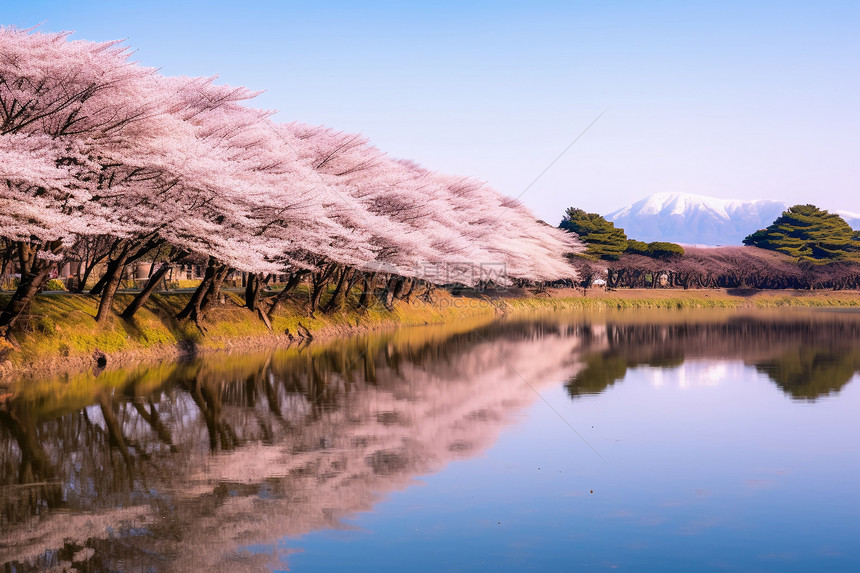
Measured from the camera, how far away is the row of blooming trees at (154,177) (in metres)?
20.8

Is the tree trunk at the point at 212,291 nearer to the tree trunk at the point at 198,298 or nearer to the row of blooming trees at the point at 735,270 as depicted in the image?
the tree trunk at the point at 198,298

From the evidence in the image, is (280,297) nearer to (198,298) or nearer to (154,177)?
(198,298)

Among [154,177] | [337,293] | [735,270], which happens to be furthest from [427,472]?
[735,270]

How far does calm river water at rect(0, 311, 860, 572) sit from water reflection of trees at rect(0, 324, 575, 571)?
53 millimetres

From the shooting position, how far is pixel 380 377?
24.0m

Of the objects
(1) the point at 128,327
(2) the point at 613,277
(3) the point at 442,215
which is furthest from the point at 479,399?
(2) the point at 613,277

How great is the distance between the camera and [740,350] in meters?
33.7

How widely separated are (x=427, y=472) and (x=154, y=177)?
16.2m

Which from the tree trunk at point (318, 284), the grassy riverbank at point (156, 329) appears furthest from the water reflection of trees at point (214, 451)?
the tree trunk at point (318, 284)

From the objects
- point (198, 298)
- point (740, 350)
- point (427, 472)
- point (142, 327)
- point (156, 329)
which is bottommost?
point (740, 350)

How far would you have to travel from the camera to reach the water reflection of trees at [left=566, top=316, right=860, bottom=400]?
2373cm

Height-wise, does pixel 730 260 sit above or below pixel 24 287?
above

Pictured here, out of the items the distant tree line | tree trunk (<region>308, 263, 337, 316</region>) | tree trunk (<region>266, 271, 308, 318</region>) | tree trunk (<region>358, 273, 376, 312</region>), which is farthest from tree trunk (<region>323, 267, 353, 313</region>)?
the distant tree line

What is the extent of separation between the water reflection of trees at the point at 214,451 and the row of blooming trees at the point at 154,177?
14.1ft
